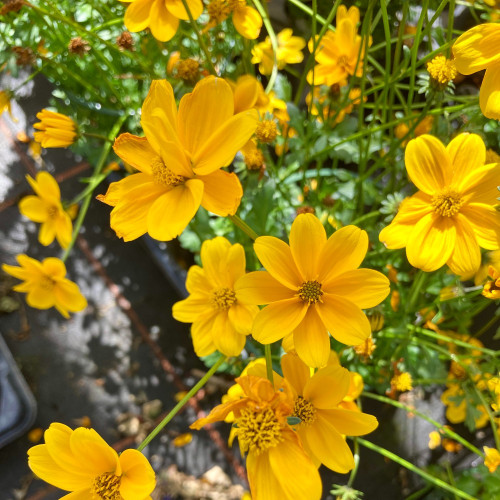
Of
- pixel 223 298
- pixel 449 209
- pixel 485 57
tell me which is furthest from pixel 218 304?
pixel 485 57

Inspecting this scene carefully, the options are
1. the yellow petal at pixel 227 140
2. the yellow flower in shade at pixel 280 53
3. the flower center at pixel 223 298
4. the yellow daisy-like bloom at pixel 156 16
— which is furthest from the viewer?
A: the yellow flower in shade at pixel 280 53

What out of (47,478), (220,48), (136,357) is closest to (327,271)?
(47,478)

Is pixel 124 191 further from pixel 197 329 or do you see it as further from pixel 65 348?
pixel 65 348

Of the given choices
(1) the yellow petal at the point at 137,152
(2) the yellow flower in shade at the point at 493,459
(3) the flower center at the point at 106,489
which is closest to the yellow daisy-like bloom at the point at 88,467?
(3) the flower center at the point at 106,489

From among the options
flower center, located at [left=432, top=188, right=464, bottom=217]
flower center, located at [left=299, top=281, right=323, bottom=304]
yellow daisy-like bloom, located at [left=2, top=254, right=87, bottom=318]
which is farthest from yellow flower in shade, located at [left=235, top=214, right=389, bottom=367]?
yellow daisy-like bloom, located at [left=2, top=254, right=87, bottom=318]

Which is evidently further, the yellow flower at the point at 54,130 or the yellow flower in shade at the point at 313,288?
the yellow flower at the point at 54,130

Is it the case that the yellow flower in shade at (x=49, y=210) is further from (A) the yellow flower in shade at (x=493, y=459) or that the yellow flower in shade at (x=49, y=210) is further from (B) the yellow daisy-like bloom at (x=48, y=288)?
→ (A) the yellow flower in shade at (x=493, y=459)
